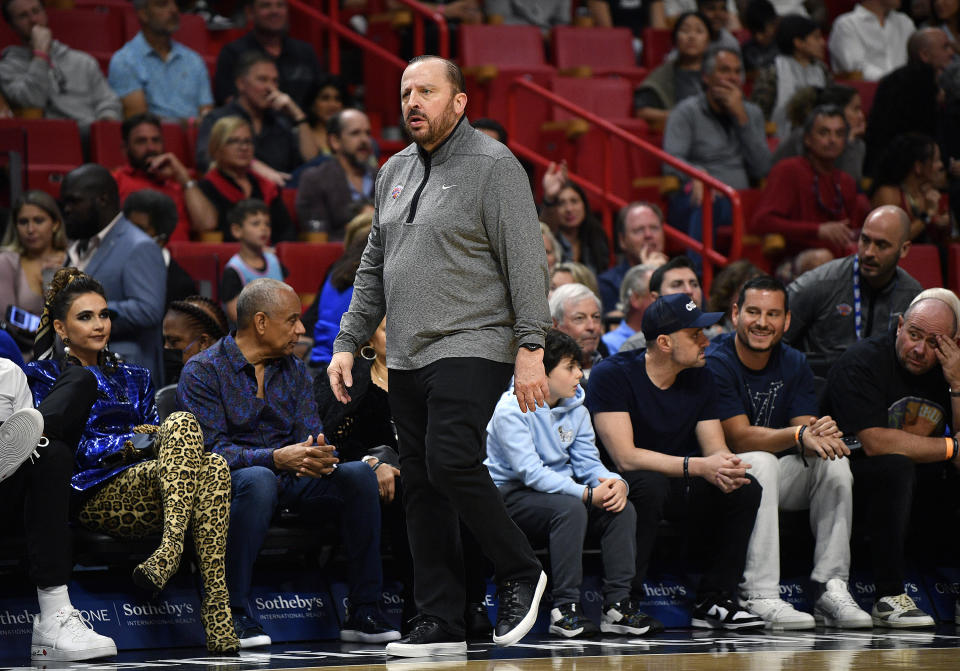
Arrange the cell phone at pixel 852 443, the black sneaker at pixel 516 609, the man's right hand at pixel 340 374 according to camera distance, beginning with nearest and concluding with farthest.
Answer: the black sneaker at pixel 516 609 < the man's right hand at pixel 340 374 < the cell phone at pixel 852 443

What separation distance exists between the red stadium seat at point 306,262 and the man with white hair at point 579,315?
1.76 metres

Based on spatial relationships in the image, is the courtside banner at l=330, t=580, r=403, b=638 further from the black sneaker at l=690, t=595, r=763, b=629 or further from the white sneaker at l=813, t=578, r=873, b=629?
the white sneaker at l=813, t=578, r=873, b=629

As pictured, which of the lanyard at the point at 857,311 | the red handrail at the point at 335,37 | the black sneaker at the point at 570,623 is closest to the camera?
the black sneaker at the point at 570,623

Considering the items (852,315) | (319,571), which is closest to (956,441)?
(852,315)

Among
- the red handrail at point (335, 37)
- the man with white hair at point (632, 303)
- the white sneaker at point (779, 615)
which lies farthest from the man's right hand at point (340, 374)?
the red handrail at point (335, 37)

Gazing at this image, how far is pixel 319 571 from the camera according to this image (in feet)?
17.4

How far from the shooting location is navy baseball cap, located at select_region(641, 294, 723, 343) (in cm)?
555

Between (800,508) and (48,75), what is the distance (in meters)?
5.21

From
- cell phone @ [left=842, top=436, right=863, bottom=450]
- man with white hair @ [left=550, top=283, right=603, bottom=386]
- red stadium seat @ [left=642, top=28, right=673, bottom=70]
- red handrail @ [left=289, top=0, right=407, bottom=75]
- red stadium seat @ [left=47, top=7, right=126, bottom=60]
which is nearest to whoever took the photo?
cell phone @ [left=842, top=436, right=863, bottom=450]

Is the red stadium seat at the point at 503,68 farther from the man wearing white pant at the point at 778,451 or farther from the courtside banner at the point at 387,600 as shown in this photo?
the courtside banner at the point at 387,600

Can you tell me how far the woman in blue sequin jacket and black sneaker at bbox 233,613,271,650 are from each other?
139 millimetres

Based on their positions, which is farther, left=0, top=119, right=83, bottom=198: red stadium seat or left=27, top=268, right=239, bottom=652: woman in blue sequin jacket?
left=0, top=119, right=83, bottom=198: red stadium seat

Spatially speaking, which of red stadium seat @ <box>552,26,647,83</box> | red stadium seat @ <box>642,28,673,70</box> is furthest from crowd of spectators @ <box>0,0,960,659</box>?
red stadium seat @ <box>642,28,673,70</box>

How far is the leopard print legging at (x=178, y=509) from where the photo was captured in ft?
15.0
